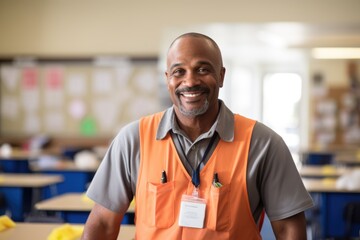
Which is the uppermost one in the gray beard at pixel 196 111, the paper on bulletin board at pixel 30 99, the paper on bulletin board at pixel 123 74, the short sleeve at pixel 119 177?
the paper on bulletin board at pixel 123 74

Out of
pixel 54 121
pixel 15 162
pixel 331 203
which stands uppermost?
pixel 54 121

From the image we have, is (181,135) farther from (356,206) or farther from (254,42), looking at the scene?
(254,42)

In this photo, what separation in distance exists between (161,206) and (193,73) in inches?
18.8

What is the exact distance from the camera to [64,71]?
10.1 m

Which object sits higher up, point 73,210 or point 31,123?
point 31,123

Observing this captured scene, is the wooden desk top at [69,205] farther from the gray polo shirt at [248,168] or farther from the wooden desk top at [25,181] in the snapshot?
the gray polo shirt at [248,168]

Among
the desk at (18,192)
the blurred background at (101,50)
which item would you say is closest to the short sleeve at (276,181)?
the desk at (18,192)

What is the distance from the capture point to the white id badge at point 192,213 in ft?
6.87

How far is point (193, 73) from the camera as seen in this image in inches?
84.0

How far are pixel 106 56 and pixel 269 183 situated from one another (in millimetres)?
8174

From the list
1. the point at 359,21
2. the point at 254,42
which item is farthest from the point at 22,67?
the point at 359,21

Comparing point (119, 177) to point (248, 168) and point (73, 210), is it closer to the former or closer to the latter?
point (248, 168)

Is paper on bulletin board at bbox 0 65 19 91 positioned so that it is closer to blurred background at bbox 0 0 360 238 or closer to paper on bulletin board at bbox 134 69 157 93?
blurred background at bbox 0 0 360 238

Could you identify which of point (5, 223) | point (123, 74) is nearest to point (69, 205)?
point (5, 223)
